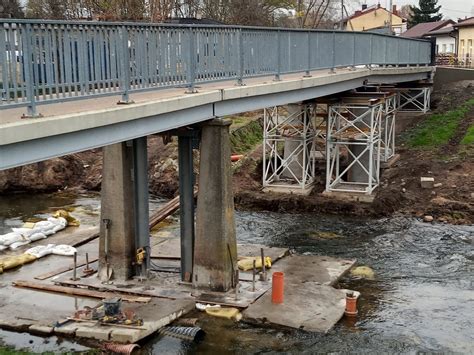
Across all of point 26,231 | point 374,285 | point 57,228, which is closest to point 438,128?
point 374,285

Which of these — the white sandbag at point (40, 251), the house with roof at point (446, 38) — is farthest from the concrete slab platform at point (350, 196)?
the house with roof at point (446, 38)

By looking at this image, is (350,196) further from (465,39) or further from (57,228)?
(465,39)

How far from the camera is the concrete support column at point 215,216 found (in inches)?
529

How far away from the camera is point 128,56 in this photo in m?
9.87

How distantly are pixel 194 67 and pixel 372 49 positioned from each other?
42.9 ft

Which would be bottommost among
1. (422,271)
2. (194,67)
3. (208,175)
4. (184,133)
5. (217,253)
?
(422,271)

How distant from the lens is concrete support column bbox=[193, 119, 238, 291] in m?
13.4

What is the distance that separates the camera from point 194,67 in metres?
11.8

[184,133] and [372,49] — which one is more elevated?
[372,49]

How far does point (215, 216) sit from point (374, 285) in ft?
14.5

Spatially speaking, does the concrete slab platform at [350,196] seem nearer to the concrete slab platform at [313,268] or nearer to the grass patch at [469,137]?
Answer: the concrete slab platform at [313,268]

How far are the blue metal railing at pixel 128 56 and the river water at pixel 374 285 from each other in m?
4.80

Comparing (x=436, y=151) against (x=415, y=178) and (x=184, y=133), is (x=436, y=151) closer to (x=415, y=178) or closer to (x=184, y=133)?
(x=415, y=178)

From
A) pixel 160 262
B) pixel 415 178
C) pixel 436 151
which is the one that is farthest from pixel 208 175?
pixel 436 151
